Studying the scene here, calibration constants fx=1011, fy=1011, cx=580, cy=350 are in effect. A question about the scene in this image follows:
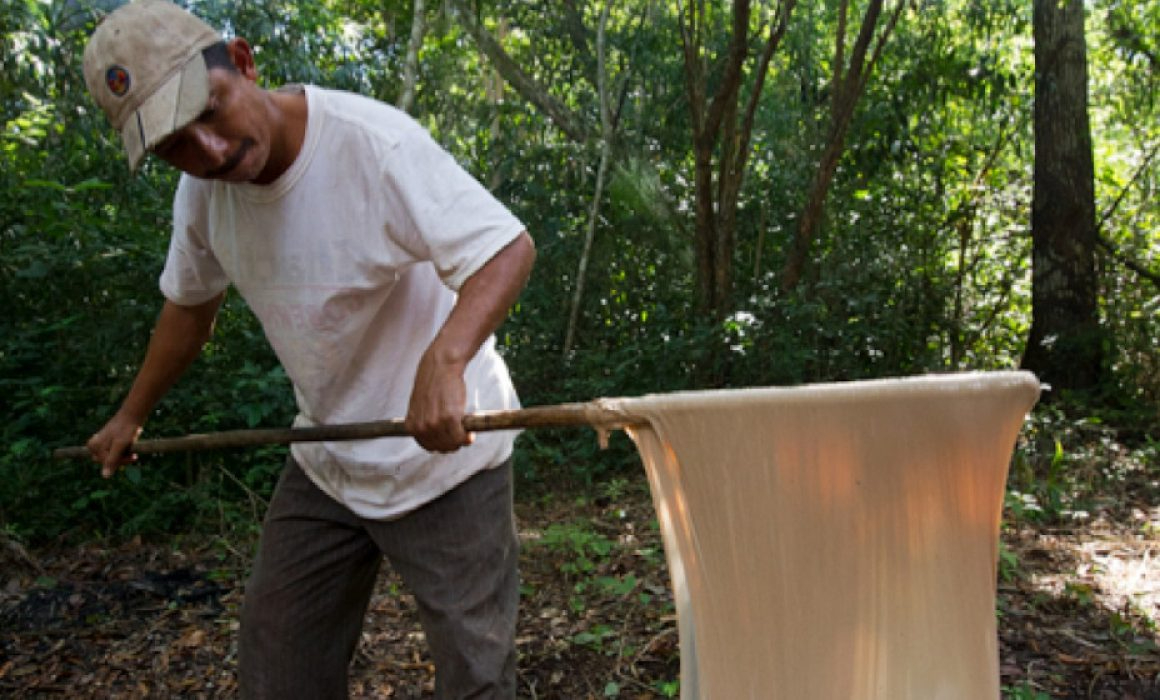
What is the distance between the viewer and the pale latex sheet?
1.65m

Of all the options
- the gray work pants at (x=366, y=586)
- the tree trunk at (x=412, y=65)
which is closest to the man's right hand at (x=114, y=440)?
the gray work pants at (x=366, y=586)

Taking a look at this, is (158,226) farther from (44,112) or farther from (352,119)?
(352,119)

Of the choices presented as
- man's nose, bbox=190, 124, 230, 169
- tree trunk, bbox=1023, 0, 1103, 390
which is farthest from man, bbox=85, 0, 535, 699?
tree trunk, bbox=1023, 0, 1103, 390

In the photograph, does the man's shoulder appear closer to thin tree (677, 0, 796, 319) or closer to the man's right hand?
the man's right hand

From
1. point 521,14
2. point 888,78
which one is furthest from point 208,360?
point 888,78

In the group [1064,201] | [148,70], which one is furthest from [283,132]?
[1064,201]

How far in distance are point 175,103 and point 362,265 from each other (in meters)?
0.43

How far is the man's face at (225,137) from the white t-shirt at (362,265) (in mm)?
100

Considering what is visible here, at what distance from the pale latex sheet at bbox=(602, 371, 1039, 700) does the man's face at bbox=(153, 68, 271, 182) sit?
0.83 m

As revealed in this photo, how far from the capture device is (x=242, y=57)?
74.9 inches

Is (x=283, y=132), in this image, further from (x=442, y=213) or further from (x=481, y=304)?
(x=481, y=304)

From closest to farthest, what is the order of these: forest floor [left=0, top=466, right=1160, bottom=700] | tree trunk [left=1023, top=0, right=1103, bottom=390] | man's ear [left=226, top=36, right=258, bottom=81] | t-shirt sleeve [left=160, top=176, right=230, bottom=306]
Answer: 1. man's ear [left=226, top=36, right=258, bottom=81]
2. t-shirt sleeve [left=160, top=176, right=230, bottom=306]
3. forest floor [left=0, top=466, right=1160, bottom=700]
4. tree trunk [left=1023, top=0, right=1103, bottom=390]

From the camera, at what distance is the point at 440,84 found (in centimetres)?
895

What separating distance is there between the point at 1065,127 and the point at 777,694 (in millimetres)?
6143
